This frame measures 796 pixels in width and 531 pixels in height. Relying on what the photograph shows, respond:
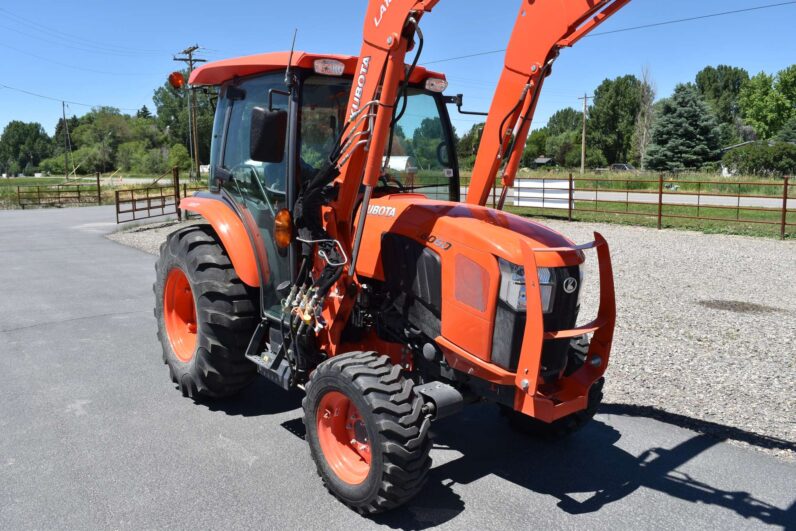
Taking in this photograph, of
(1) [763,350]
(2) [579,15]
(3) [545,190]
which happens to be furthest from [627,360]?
(3) [545,190]

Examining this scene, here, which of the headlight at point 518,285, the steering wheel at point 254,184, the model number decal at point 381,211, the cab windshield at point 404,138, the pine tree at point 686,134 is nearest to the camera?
the headlight at point 518,285

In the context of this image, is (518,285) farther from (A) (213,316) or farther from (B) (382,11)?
(A) (213,316)

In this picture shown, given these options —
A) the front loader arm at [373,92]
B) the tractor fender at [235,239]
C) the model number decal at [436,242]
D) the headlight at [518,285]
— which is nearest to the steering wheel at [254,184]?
the tractor fender at [235,239]

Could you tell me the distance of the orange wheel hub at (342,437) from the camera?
11.4 feet

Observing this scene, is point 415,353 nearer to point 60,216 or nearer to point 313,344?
point 313,344

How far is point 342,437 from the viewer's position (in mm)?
3604

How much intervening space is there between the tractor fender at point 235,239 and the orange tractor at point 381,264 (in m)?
0.01

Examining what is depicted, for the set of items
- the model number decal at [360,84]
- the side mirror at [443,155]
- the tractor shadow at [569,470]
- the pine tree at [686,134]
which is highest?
the pine tree at [686,134]

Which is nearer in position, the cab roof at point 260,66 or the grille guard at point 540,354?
the grille guard at point 540,354

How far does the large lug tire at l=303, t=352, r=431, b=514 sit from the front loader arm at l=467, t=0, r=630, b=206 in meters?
1.70

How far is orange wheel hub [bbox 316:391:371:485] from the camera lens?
11.4 ft

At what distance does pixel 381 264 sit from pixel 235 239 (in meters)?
1.26

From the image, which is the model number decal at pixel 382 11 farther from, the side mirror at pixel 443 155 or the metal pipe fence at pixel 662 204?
the metal pipe fence at pixel 662 204

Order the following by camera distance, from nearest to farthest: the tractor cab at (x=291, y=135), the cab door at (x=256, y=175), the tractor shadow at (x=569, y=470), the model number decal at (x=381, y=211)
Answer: the tractor shadow at (x=569, y=470)
the model number decal at (x=381, y=211)
the tractor cab at (x=291, y=135)
the cab door at (x=256, y=175)
